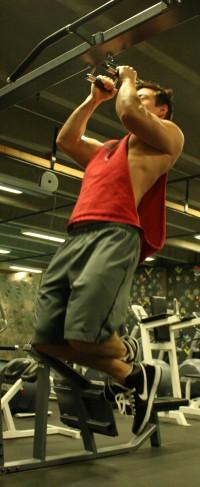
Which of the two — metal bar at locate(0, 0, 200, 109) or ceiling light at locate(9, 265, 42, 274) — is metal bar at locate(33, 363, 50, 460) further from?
ceiling light at locate(9, 265, 42, 274)

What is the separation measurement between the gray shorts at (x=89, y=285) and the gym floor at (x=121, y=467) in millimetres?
1450

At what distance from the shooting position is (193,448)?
3.88 m

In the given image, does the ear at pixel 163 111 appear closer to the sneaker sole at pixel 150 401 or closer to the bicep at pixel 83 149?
the bicep at pixel 83 149

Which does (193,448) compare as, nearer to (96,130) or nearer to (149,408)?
(149,408)

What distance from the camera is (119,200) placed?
160 centimetres

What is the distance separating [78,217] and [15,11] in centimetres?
241

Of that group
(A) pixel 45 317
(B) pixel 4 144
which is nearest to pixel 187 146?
(B) pixel 4 144

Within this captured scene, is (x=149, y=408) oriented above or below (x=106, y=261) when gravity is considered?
below

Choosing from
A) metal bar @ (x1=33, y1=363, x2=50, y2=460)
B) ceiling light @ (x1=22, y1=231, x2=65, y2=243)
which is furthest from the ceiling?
metal bar @ (x1=33, y1=363, x2=50, y2=460)

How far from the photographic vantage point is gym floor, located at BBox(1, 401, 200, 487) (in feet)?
8.83

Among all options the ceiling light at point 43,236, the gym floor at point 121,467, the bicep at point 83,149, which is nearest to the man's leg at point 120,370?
the bicep at point 83,149

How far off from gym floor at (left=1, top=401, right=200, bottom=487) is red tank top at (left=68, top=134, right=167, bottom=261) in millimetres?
1571

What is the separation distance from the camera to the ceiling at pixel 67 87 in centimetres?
280

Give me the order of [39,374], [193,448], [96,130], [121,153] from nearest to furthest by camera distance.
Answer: [121,153] < [39,374] < [193,448] < [96,130]
